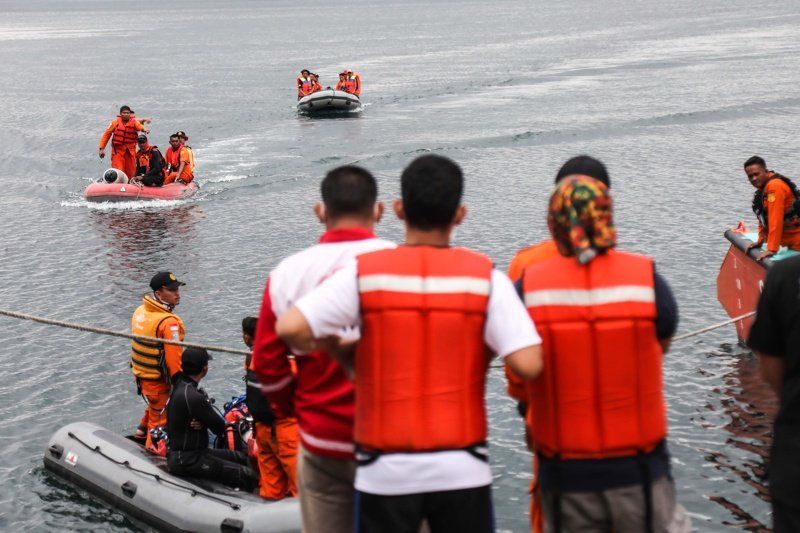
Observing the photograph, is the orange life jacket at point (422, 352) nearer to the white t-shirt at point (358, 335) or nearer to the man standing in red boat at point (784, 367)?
the white t-shirt at point (358, 335)

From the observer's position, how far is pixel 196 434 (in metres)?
10.0

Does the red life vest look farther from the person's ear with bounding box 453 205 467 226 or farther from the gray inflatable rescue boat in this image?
the person's ear with bounding box 453 205 467 226

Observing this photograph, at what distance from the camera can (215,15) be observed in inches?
7180

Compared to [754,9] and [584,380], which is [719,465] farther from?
[754,9]

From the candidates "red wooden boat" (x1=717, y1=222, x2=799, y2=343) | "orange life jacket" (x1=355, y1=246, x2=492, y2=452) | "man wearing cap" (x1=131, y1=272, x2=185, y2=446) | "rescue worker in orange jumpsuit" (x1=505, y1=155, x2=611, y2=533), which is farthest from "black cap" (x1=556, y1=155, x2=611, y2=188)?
"red wooden boat" (x1=717, y1=222, x2=799, y2=343)

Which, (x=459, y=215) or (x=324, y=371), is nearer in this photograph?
(x=459, y=215)

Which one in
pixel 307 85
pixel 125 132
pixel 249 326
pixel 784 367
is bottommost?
pixel 249 326

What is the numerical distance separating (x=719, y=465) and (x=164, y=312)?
244 inches

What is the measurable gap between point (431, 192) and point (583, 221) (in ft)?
2.02

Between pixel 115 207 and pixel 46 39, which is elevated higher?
pixel 46 39

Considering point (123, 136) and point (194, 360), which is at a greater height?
point (123, 136)

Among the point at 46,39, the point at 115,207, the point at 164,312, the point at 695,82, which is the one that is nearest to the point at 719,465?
the point at 164,312

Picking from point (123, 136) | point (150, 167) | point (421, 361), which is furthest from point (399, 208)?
point (123, 136)

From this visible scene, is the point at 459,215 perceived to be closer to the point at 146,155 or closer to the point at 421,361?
the point at 421,361
